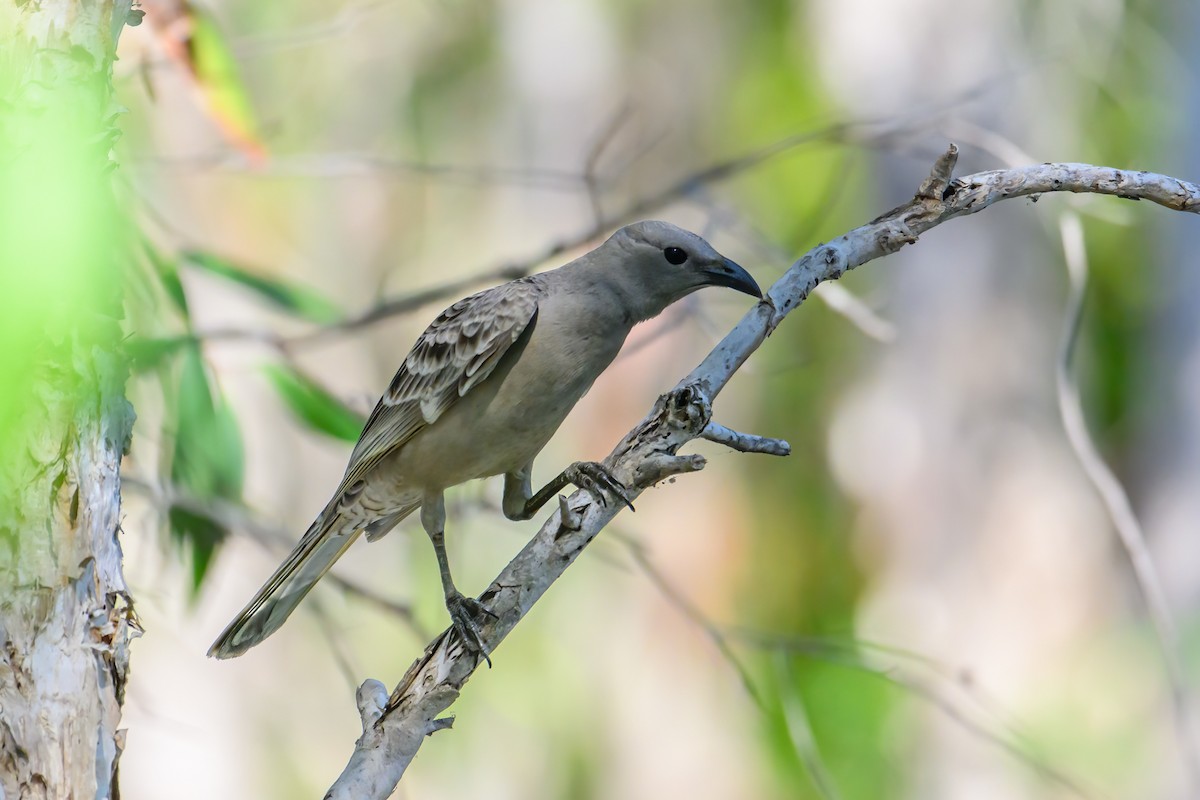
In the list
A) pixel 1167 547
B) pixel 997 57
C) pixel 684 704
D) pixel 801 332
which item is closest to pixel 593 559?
pixel 684 704

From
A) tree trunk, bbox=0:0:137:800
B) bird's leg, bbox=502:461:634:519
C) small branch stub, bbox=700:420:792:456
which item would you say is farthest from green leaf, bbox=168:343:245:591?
small branch stub, bbox=700:420:792:456

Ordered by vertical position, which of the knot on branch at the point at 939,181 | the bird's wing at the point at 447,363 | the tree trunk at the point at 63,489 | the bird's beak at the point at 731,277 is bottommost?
the tree trunk at the point at 63,489

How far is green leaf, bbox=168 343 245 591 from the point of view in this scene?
11.8ft

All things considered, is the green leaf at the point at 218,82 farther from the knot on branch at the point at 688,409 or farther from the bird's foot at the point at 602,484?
the knot on branch at the point at 688,409

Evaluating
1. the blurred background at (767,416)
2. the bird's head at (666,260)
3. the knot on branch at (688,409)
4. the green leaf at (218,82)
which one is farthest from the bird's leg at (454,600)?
the blurred background at (767,416)

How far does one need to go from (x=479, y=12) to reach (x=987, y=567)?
13.5ft

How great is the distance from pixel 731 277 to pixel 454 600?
3.17ft

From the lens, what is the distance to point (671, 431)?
80.7 inches

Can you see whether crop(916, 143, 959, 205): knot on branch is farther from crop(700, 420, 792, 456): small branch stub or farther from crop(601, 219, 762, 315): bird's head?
crop(601, 219, 762, 315): bird's head

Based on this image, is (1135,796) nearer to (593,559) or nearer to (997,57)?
(593,559)

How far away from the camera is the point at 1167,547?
6188 mm

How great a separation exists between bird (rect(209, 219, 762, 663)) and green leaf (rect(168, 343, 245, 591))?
766 mm

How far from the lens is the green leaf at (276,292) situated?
3.75 meters

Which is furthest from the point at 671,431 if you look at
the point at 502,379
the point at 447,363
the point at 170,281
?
the point at 170,281
